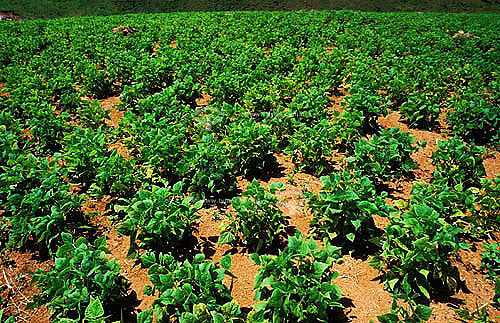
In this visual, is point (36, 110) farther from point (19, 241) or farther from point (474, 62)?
point (474, 62)

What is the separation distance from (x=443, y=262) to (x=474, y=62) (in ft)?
40.8

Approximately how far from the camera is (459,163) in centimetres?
568

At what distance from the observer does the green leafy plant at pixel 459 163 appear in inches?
216

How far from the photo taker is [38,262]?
13.9 feet

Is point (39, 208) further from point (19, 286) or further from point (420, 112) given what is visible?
point (420, 112)

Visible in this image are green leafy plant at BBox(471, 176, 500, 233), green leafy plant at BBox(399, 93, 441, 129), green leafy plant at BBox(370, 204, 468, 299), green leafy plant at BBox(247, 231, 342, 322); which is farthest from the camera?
green leafy plant at BBox(399, 93, 441, 129)

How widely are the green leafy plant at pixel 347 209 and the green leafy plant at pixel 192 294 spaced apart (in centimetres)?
186

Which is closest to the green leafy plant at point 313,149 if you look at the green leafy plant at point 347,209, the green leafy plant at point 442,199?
the green leafy plant at point 347,209

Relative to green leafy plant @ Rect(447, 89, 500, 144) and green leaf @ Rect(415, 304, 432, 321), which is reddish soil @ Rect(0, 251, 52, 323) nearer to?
green leaf @ Rect(415, 304, 432, 321)

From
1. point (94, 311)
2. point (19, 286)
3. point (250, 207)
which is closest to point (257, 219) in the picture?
point (250, 207)

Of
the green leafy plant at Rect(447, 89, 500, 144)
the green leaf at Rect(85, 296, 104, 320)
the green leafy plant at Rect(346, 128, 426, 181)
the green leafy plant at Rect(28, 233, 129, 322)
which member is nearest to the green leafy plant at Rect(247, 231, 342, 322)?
the green leaf at Rect(85, 296, 104, 320)

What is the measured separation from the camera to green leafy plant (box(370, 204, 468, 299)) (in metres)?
3.46

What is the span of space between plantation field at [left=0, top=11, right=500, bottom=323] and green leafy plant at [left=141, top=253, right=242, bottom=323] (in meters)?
0.02

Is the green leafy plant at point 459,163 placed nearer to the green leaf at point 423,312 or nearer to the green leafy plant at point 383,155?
the green leafy plant at point 383,155
